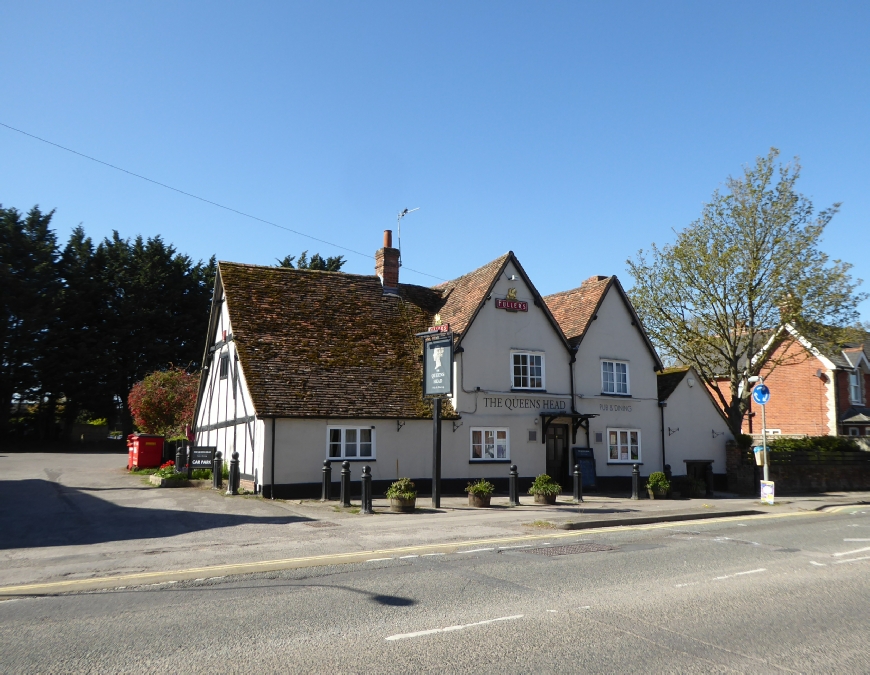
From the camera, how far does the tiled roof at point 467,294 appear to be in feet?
81.9

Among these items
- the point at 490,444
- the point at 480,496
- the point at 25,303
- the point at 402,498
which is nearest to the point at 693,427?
the point at 490,444

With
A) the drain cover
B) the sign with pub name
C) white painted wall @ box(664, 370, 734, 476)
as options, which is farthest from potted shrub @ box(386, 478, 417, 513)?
white painted wall @ box(664, 370, 734, 476)

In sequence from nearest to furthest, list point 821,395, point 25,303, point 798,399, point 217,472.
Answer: point 217,472 < point 821,395 < point 798,399 < point 25,303

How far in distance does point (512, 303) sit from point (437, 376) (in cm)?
675

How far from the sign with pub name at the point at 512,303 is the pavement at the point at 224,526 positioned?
7.08 meters

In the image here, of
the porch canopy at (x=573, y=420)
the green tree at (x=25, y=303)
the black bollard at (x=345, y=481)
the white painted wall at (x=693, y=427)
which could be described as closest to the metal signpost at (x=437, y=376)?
the black bollard at (x=345, y=481)

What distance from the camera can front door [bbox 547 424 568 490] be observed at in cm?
2570

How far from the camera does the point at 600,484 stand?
2616cm

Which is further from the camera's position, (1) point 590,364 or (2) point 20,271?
(2) point 20,271

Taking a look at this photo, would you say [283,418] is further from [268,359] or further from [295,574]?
[295,574]

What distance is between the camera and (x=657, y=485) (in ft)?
76.0

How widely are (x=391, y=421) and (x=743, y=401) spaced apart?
1917 cm

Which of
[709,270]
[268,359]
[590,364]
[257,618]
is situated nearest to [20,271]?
[268,359]

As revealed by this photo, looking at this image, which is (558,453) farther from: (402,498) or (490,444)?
(402,498)
